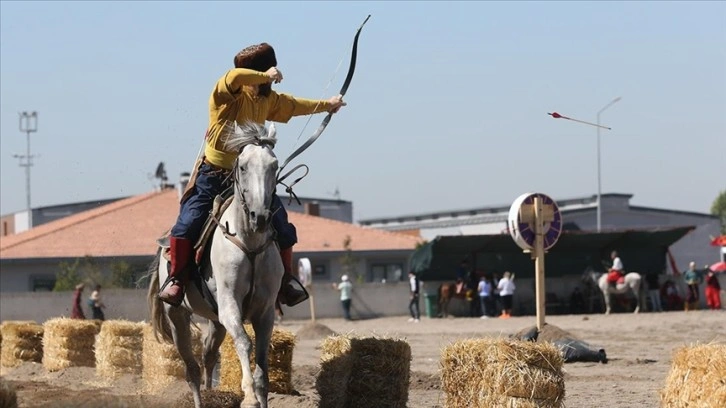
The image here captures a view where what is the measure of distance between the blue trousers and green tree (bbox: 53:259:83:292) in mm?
39266

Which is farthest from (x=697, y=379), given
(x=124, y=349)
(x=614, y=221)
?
(x=614, y=221)

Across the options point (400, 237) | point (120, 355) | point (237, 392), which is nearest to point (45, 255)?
point (400, 237)

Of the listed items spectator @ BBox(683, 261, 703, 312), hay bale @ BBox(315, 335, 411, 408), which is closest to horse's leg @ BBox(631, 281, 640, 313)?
spectator @ BBox(683, 261, 703, 312)

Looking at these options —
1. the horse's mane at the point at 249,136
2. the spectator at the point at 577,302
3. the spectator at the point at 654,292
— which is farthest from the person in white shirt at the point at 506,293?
the horse's mane at the point at 249,136

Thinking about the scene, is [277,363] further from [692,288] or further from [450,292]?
[692,288]

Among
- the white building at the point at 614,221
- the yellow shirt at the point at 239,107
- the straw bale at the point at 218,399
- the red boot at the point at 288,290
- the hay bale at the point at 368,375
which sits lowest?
the straw bale at the point at 218,399

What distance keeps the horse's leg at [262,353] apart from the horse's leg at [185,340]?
2.25 meters

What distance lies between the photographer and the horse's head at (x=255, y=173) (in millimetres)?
10570

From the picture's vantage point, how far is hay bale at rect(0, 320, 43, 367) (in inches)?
928

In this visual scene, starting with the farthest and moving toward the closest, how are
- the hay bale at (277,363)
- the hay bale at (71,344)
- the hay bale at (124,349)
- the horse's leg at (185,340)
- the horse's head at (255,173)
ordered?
the hay bale at (71,344) < the hay bale at (124,349) < the hay bale at (277,363) < the horse's leg at (185,340) < the horse's head at (255,173)

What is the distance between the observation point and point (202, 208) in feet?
39.6

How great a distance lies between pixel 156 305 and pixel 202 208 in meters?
2.21

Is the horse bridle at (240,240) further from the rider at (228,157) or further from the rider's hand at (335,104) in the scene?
the rider's hand at (335,104)

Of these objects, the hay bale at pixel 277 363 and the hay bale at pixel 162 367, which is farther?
the hay bale at pixel 162 367
